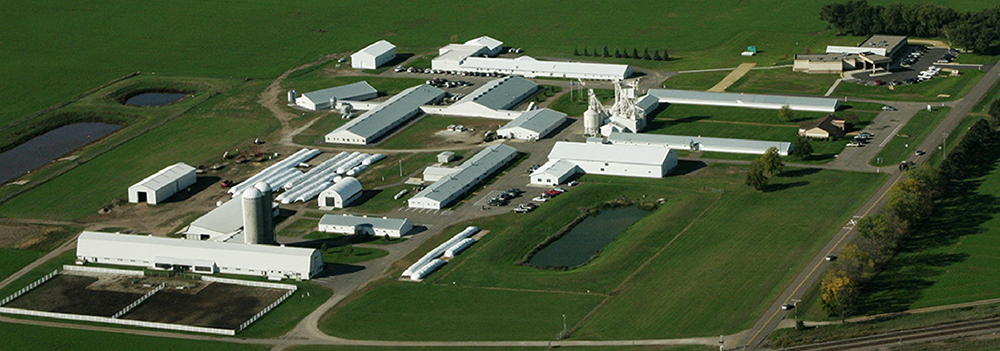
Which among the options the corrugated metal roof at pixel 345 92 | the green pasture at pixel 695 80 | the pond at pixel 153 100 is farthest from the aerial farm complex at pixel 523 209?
the pond at pixel 153 100

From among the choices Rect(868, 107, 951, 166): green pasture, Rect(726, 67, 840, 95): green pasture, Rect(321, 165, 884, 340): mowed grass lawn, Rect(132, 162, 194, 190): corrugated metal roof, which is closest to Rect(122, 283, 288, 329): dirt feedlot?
Rect(321, 165, 884, 340): mowed grass lawn

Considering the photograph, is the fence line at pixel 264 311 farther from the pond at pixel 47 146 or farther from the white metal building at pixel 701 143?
the pond at pixel 47 146

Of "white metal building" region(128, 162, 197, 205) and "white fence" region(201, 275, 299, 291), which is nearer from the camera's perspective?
"white fence" region(201, 275, 299, 291)

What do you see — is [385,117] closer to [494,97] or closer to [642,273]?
[494,97]

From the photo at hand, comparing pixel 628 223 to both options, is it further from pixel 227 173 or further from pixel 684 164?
pixel 227 173

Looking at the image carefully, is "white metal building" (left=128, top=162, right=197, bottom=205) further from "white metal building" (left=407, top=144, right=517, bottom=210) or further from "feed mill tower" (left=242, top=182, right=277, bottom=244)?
Result: "white metal building" (left=407, top=144, right=517, bottom=210)

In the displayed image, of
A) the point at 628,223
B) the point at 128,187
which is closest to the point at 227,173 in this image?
the point at 128,187
